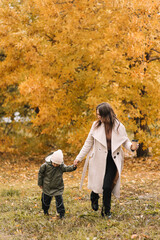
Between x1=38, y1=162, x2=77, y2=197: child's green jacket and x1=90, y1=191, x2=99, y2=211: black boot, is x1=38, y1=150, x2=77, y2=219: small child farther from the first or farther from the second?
x1=90, y1=191, x2=99, y2=211: black boot

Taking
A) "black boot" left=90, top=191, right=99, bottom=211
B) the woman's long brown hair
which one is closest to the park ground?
"black boot" left=90, top=191, right=99, bottom=211

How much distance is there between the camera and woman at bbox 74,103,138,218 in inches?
167

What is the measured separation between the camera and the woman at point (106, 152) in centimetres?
425

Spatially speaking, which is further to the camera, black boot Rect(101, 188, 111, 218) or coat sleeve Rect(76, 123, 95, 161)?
coat sleeve Rect(76, 123, 95, 161)

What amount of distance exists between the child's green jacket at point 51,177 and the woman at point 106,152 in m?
0.42

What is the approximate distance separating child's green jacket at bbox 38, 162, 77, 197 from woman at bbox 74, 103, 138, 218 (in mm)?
423

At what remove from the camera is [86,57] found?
30.4 feet

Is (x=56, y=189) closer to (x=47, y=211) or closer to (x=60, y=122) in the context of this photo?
(x=47, y=211)

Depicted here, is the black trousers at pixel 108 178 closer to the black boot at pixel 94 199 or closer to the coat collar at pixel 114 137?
the coat collar at pixel 114 137

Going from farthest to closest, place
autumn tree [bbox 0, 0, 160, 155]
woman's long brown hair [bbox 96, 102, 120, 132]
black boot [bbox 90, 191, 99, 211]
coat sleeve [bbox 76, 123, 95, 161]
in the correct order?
1. autumn tree [bbox 0, 0, 160, 155]
2. black boot [bbox 90, 191, 99, 211]
3. coat sleeve [bbox 76, 123, 95, 161]
4. woman's long brown hair [bbox 96, 102, 120, 132]

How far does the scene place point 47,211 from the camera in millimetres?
4957

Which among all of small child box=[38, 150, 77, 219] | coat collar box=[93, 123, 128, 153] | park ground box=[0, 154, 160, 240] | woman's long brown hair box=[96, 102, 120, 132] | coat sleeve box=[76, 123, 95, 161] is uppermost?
woman's long brown hair box=[96, 102, 120, 132]

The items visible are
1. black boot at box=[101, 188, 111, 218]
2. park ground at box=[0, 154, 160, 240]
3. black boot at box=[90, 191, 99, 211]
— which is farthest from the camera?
black boot at box=[90, 191, 99, 211]

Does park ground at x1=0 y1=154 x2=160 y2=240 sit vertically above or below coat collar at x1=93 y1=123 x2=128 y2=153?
below
